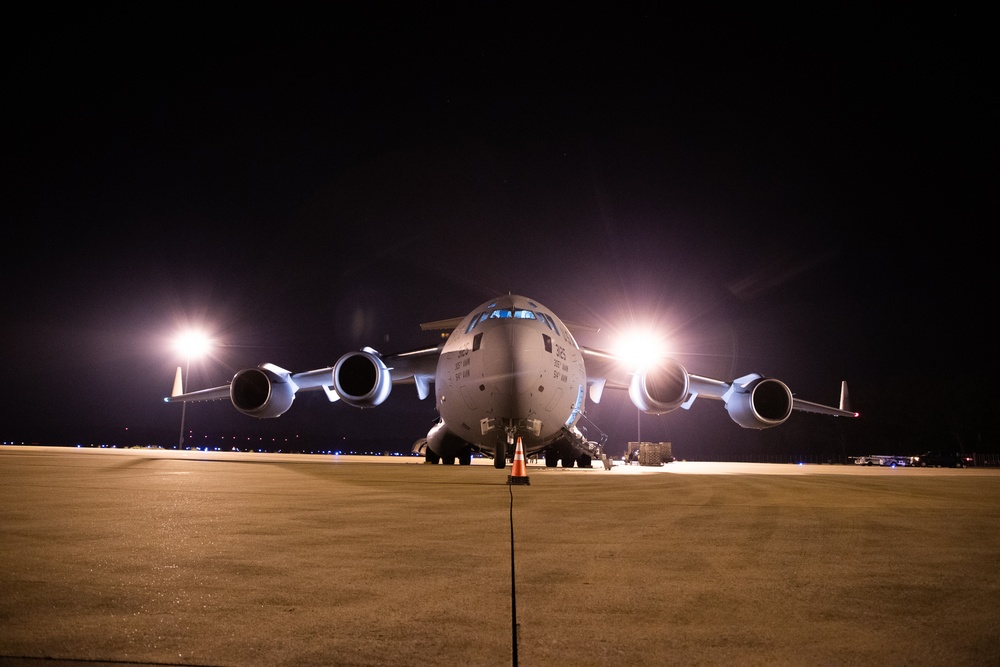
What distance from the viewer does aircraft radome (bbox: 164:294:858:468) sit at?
49.4 feet

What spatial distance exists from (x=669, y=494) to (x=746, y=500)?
105 centimetres

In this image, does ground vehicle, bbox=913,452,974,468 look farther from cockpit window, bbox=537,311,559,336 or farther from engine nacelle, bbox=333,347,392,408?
engine nacelle, bbox=333,347,392,408

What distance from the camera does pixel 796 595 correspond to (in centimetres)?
268

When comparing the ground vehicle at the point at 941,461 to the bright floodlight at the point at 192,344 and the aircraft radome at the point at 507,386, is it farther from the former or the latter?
the bright floodlight at the point at 192,344

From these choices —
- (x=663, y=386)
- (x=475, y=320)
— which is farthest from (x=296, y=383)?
(x=663, y=386)

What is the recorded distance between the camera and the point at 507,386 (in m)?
14.8

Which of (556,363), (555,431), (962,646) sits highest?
(556,363)

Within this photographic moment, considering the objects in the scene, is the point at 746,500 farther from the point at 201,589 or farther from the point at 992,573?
the point at 201,589

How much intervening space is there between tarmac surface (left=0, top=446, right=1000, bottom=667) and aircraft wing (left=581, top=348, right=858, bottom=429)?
1292 cm

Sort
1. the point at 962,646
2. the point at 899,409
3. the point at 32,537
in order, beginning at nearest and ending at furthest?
the point at 962,646, the point at 32,537, the point at 899,409

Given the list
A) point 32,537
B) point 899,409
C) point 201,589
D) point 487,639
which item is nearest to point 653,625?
point 487,639

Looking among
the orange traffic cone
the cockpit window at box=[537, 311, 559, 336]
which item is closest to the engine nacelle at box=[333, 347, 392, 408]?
the cockpit window at box=[537, 311, 559, 336]

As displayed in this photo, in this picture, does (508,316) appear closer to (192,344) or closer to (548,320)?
(548,320)

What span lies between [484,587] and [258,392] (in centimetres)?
1773
